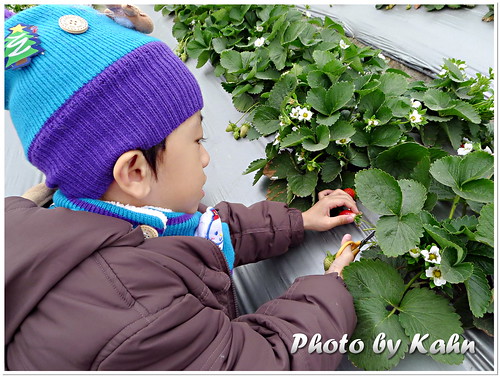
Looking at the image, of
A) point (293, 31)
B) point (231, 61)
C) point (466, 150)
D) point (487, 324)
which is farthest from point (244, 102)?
point (487, 324)

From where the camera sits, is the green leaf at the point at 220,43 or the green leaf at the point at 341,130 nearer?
the green leaf at the point at 341,130

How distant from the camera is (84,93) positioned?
706mm

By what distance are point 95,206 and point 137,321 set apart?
251mm

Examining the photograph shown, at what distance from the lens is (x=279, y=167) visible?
1.14 metres

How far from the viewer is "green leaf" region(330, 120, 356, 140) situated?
3.34 ft

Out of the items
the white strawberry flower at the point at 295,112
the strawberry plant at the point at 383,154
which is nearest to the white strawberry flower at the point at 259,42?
the strawberry plant at the point at 383,154

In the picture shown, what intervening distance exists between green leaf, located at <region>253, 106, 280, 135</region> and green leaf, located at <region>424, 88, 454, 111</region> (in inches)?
15.7

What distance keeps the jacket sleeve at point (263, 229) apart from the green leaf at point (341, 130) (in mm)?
218

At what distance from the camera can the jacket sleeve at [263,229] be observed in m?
1.08

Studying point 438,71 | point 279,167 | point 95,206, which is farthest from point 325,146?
point 438,71

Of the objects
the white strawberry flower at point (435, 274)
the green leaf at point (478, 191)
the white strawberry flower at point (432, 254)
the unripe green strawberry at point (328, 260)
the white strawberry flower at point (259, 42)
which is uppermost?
the green leaf at point (478, 191)

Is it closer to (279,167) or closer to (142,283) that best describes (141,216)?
(142,283)

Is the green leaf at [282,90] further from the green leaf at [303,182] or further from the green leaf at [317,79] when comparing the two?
the green leaf at [303,182]

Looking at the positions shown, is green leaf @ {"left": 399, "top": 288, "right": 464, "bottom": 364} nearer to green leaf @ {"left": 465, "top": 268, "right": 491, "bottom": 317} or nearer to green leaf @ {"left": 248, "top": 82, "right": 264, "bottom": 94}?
green leaf @ {"left": 465, "top": 268, "right": 491, "bottom": 317}
